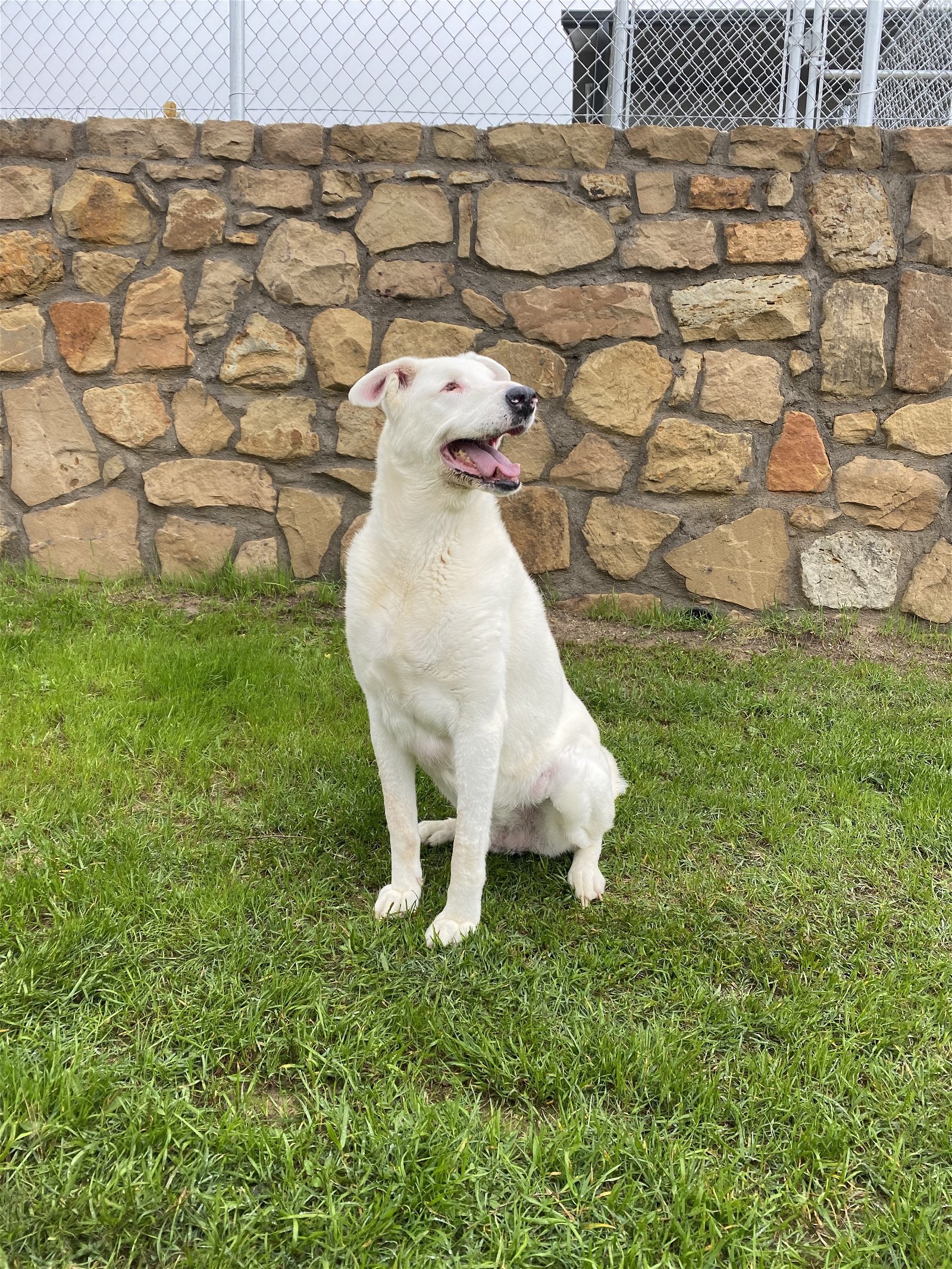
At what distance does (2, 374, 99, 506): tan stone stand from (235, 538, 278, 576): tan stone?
903 millimetres

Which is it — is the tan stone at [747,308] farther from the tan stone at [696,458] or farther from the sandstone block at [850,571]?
the sandstone block at [850,571]

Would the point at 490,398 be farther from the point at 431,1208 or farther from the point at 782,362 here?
the point at 782,362

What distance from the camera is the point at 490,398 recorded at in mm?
2332

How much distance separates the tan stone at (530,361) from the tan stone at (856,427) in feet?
4.78

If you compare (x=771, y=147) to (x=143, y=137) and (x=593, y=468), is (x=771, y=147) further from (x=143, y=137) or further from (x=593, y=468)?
(x=143, y=137)

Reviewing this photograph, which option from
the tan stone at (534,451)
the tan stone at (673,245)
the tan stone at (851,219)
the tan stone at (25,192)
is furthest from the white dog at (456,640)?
the tan stone at (25,192)

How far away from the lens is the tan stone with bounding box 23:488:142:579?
5035 mm

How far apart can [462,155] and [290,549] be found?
2228 mm

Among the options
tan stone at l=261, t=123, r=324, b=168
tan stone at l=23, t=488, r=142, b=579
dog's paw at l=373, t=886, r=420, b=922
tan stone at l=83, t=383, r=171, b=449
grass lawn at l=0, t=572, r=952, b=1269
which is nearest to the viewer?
grass lawn at l=0, t=572, r=952, b=1269

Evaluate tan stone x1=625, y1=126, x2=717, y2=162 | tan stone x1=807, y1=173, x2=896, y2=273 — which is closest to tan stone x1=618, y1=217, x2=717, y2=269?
tan stone x1=625, y1=126, x2=717, y2=162

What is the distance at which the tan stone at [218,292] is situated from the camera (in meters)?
4.85

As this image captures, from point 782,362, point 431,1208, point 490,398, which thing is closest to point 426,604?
point 490,398

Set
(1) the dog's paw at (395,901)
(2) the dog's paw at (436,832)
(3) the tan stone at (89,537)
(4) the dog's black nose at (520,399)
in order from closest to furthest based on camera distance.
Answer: (4) the dog's black nose at (520,399), (1) the dog's paw at (395,901), (2) the dog's paw at (436,832), (3) the tan stone at (89,537)

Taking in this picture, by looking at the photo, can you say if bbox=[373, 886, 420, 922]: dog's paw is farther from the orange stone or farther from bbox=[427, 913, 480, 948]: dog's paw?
the orange stone
